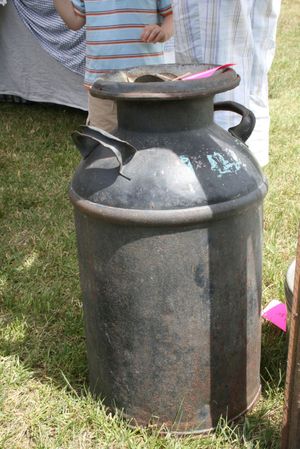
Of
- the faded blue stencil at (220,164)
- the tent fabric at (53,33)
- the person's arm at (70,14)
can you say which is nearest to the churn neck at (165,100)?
the faded blue stencil at (220,164)

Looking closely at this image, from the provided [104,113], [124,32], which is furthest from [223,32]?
[104,113]

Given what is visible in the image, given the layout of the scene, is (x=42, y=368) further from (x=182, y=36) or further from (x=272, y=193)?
(x=272, y=193)

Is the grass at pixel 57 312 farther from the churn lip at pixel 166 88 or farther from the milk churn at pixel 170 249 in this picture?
the churn lip at pixel 166 88

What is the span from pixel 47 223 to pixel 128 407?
1811 millimetres

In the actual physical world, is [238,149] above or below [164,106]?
below

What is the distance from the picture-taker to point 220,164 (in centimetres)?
188

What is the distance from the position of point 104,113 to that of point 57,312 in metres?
0.98

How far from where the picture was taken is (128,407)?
212cm

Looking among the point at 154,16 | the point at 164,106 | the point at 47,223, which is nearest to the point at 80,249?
the point at 164,106

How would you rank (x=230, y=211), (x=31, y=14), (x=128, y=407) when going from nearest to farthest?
(x=230, y=211)
(x=128, y=407)
(x=31, y=14)

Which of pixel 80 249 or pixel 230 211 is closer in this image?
pixel 230 211

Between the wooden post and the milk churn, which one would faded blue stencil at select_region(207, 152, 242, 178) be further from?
the wooden post

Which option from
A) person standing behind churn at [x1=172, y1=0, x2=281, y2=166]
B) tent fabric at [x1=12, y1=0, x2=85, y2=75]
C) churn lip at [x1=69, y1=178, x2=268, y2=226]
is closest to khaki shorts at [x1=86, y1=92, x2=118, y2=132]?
person standing behind churn at [x1=172, y1=0, x2=281, y2=166]

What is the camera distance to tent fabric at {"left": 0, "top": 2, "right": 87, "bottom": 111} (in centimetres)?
557
